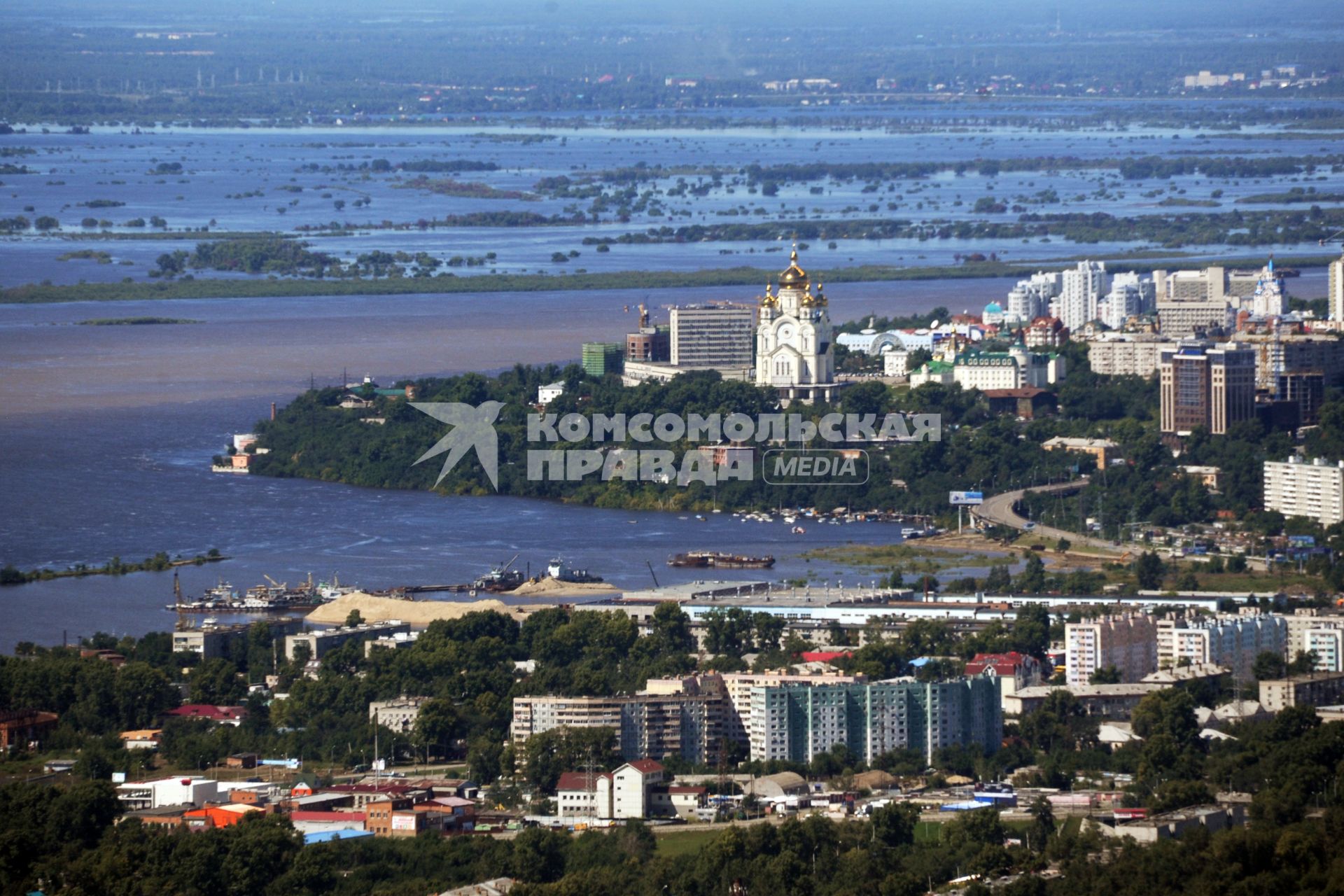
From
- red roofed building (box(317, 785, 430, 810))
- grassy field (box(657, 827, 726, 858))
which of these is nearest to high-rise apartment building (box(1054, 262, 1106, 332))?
red roofed building (box(317, 785, 430, 810))

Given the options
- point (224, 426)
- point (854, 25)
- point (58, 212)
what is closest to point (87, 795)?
point (224, 426)

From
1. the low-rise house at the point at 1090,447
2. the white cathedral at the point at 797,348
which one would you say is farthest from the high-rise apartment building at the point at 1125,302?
the low-rise house at the point at 1090,447

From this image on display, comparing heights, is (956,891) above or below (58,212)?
below

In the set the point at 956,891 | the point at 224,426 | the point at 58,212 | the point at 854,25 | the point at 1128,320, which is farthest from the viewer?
the point at 854,25

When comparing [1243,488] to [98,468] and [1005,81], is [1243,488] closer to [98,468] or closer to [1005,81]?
[98,468]

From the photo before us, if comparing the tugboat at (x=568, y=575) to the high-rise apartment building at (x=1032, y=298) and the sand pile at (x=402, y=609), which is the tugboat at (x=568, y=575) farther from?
the high-rise apartment building at (x=1032, y=298)

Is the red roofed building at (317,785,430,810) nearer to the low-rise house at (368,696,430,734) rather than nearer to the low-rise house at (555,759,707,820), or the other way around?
the low-rise house at (555,759,707,820)
